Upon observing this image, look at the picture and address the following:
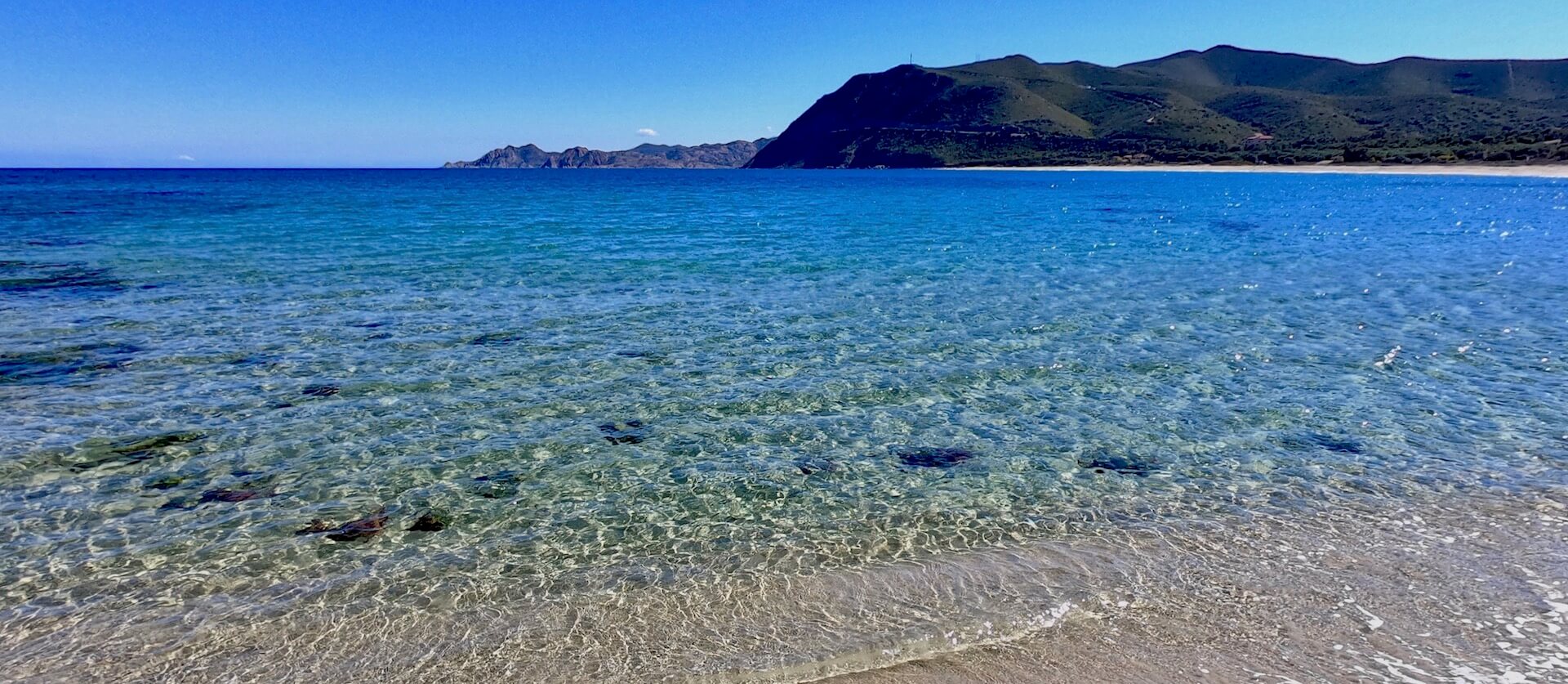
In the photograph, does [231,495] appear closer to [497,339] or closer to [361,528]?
[361,528]

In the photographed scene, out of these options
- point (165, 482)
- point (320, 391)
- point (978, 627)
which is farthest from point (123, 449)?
point (978, 627)

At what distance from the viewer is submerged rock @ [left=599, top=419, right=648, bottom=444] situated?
32.5 ft

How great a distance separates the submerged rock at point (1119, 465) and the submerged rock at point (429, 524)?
6.78m

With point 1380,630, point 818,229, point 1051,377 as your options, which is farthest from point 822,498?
point 818,229

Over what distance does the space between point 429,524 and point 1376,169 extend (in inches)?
5831

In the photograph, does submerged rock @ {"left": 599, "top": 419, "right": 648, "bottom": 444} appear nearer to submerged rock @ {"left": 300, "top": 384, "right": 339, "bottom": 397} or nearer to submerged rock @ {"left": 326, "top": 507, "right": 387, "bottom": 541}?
submerged rock @ {"left": 326, "top": 507, "right": 387, "bottom": 541}

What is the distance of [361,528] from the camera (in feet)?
25.1

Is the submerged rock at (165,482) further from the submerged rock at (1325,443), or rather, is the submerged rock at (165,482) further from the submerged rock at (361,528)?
the submerged rock at (1325,443)

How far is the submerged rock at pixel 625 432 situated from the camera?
32.5 feet

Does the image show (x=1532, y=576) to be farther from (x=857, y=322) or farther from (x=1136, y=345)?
(x=857, y=322)

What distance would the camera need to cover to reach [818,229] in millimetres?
40531

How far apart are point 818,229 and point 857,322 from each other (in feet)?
→ 79.9

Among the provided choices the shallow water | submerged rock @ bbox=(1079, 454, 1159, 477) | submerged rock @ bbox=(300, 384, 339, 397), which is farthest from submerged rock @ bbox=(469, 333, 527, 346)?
submerged rock @ bbox=(1079, 454, 1159, 477)

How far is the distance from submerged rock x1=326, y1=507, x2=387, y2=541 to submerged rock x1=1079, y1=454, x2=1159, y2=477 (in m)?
7.35
